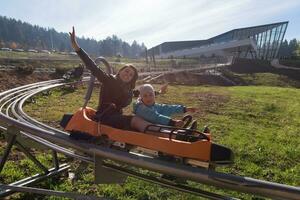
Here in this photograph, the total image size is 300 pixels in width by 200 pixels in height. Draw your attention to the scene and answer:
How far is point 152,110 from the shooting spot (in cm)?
541

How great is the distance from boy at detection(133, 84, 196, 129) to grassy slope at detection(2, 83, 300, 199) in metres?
1.68

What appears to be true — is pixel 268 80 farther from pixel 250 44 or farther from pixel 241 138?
pixel 250 44

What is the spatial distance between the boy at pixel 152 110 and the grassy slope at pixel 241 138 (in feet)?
5.51

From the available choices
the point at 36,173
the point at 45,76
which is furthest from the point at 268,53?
the point at 36,173

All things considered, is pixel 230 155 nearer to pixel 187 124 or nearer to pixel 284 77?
pixel 187 124

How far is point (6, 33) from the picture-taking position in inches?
6850

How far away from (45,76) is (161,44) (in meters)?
94.9

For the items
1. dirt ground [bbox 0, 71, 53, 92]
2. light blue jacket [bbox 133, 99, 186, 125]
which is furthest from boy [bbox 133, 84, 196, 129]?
dirt ground [bbox 0, 71, 53, 92]

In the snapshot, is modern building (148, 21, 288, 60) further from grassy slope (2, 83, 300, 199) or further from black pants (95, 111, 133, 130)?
black pants (95, 111, 133, 130)

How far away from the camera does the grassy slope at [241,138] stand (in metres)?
6.77

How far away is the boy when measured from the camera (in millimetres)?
5336

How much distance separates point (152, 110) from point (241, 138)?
6370mm

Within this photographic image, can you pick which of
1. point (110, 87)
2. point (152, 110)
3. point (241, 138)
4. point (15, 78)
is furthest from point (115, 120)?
point (15, 78)

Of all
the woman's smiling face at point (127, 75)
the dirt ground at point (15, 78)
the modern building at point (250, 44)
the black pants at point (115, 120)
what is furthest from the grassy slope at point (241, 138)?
the modern building at point (250, 44)
